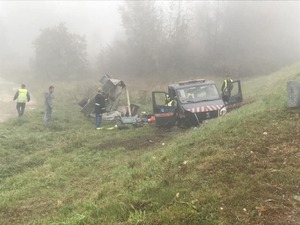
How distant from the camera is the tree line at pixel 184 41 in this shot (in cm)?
4525

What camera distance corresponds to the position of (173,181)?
276 inches

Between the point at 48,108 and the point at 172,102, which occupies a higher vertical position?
the point at 48,108

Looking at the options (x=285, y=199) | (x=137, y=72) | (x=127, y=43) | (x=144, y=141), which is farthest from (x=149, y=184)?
(x=127, y=43)

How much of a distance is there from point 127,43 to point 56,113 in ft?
89.6

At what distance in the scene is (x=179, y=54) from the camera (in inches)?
1797

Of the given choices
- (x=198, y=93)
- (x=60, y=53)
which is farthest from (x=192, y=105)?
(x=60, y=53)

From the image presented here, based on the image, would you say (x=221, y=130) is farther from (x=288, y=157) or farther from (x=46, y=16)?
(x=46, y=16)

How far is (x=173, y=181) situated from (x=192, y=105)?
970 centimetres

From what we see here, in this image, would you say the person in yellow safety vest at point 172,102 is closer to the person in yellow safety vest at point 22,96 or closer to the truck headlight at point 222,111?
the truck headlight at point 222,111

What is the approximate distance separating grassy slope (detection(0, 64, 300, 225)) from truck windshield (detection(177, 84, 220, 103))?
12.0 feet

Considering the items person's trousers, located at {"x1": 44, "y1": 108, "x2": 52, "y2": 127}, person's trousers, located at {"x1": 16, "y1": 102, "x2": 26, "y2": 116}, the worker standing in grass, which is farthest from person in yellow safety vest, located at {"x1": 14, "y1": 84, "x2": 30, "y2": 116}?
person's trousers, located at {"x1": 44, "y1": 108, "x2": 52, "y2": 127}

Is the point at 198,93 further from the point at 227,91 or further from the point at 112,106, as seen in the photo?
the point at 112,106

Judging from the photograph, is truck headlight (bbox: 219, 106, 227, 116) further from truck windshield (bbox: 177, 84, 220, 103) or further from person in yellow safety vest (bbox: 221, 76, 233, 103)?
person in yellow safety vest (bbox: 221, 76, 233, 103)

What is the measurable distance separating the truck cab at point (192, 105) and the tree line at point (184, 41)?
26007 millimetres
